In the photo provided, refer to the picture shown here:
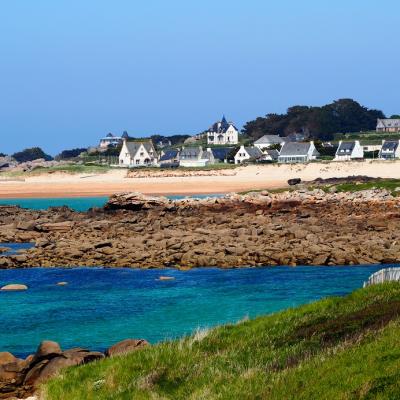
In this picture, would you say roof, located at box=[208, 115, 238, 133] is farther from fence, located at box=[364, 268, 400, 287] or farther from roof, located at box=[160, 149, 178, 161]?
fence, located at box=[364, 268, 400, 287]

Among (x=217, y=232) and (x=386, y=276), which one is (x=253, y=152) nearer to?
(x=217, y=232)

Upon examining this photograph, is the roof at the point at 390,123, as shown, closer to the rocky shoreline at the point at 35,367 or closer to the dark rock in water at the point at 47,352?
the rocky shoreline at the point at 35,367

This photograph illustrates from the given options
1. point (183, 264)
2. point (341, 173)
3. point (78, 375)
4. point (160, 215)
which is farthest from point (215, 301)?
point (341, 173)

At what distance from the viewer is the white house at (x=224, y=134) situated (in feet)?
557

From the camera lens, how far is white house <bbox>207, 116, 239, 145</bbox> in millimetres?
169750

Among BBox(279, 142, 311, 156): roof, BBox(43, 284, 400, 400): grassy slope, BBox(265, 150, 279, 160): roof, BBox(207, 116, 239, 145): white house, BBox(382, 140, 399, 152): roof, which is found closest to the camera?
BBox(43, 284, 400, 400): grassy slope

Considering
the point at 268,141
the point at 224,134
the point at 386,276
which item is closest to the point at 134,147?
the point at 268,141

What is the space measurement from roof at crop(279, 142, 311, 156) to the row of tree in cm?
3108

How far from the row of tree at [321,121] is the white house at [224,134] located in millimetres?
3678

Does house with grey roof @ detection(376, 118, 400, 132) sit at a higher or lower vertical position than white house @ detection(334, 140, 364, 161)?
higher

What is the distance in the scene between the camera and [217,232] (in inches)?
1523

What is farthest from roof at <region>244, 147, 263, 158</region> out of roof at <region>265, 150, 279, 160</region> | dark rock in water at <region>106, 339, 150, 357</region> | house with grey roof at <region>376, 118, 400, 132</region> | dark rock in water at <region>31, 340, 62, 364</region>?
dark rock in water at <region>31, 340, 62, 364</region>

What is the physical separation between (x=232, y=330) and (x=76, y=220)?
36.5 metres

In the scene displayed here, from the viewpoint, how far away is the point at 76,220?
162 feet
